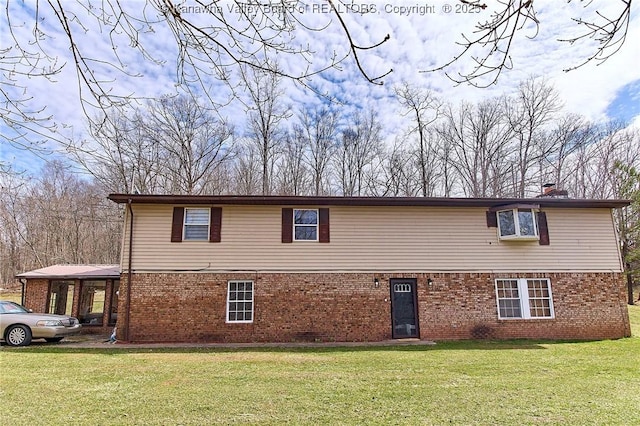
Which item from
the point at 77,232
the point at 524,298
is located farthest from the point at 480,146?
the point at 77,232

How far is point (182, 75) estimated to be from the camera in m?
2.94

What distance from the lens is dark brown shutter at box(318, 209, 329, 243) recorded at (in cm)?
1184

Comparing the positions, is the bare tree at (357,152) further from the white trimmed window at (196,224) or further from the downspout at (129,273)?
the downspout at (129,273)

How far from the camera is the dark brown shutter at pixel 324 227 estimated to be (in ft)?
38.9

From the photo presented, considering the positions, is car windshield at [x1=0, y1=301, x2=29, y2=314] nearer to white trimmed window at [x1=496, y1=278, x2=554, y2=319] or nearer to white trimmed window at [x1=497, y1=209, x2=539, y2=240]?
white trimmed window at [x1=496, y1=278, x2=554, y2=319]

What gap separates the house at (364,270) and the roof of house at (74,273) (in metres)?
2.91

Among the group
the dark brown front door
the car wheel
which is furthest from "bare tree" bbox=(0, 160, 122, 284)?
the dark brown front door

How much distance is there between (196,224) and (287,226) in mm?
2852

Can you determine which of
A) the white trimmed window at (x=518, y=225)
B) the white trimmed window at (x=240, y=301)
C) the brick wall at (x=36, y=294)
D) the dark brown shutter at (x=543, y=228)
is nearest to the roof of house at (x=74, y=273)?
the brick wall at (x=36, y=294)

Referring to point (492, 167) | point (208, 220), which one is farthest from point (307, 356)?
point (492, 167)

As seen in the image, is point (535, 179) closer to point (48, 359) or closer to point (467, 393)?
point (467, 393)

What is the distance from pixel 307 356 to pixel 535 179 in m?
22.9

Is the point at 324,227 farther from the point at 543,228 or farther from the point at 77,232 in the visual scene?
the point at 77,232

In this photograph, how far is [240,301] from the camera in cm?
1150
